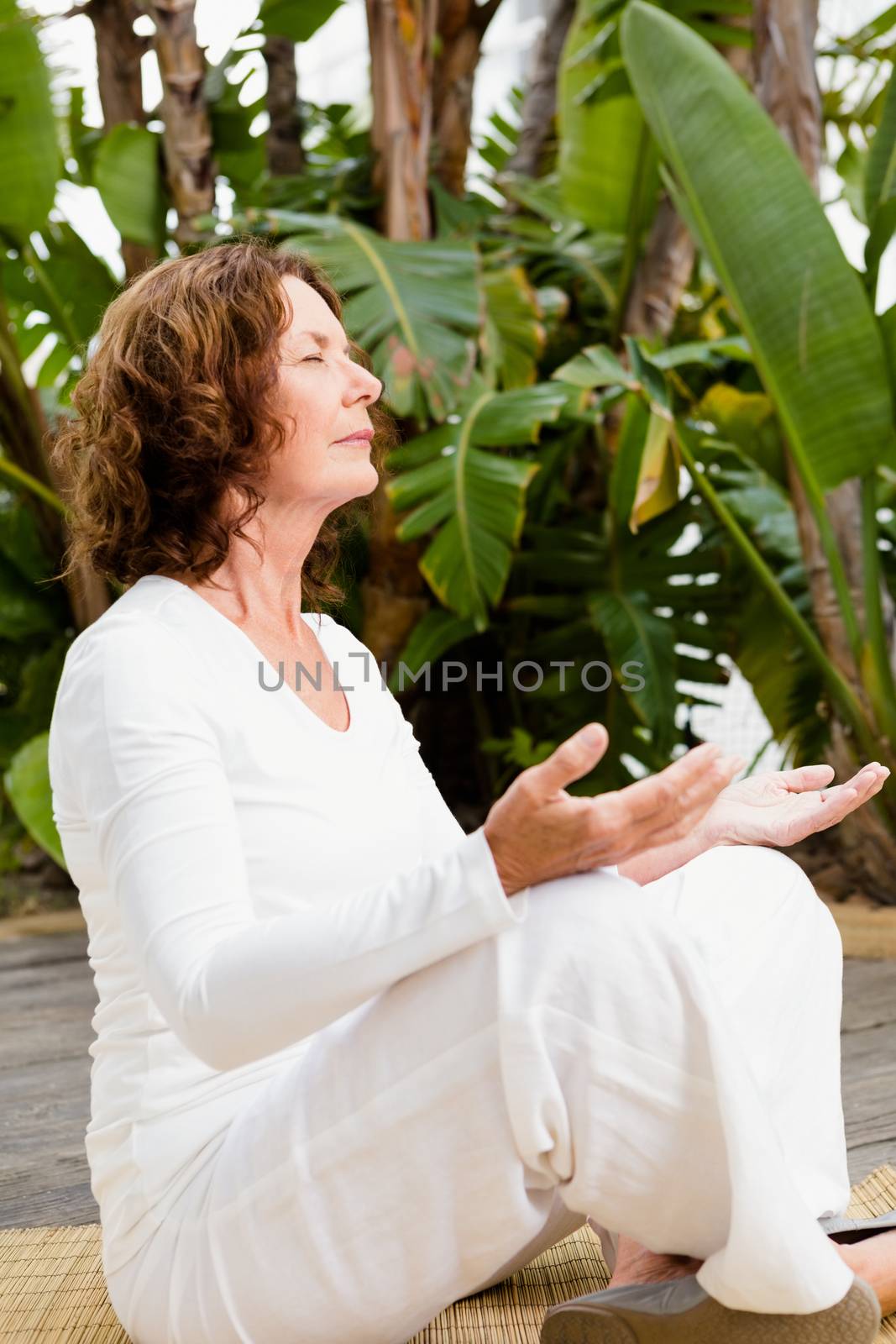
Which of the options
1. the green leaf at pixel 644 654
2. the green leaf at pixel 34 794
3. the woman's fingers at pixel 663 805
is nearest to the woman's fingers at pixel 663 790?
the woman's fingers at pixel 663 805


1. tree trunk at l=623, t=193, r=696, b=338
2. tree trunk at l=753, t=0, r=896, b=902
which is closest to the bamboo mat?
tree trunk at l=753, t=0, r=896, b=902

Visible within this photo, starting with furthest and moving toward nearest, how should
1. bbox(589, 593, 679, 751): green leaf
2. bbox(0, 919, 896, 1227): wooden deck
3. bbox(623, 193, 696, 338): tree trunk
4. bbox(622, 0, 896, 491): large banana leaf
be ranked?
bbox(623, 193, 696, 338): tree trunk → bbox(589, 593, 679, 751): green leaf → bbox(622, 0, 896, 491): large banana leaf → bbox(0, 919, 896, 1227): wooden deck

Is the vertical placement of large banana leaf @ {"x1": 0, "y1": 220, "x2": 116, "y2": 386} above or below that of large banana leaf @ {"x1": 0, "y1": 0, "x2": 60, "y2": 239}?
below

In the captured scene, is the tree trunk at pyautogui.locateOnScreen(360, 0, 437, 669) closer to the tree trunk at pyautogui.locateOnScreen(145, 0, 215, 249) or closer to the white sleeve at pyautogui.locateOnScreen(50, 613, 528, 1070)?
the tree trunk at pyautogui.locateOnScreen(145, 0, 215, 249)

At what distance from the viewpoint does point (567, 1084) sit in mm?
837

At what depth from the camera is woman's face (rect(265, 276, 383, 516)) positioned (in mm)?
1126

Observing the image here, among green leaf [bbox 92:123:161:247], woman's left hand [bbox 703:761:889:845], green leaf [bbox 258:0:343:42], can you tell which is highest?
green leaf [bbox 258:0:343:42]

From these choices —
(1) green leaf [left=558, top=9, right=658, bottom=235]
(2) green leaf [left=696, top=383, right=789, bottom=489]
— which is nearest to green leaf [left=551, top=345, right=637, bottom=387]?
(2) green leaf [left=696, top=383, right=789, bottom=489]

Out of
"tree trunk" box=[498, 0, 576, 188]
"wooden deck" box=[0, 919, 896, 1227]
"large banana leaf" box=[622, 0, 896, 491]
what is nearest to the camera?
"wooden deck" box=[0, 919, 896, 1227]

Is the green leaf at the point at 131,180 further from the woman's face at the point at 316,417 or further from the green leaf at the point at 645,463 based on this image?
the woman's face at the point at 316,417

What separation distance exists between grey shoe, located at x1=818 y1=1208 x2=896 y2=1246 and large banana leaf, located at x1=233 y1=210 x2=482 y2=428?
5.82 feet

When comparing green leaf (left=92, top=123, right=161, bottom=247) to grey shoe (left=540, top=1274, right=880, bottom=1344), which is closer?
grey shoe (left=540, top=1274, right=880, bottom=1344)

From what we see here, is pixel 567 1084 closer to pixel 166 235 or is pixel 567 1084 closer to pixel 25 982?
pixel 25 982

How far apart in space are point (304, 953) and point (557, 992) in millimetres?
156
